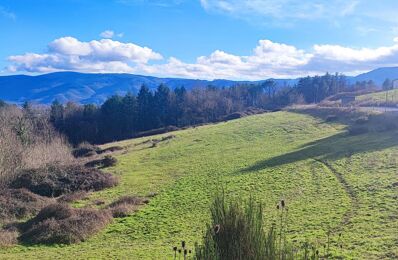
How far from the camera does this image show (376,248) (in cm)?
1895

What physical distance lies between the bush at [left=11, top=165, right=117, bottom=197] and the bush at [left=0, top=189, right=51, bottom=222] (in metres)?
2.98

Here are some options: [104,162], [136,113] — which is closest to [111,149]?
[104,162]

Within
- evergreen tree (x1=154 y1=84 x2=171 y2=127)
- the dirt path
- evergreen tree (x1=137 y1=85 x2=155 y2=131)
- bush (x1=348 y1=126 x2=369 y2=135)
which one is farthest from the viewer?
evergreen tree (x1=154 y1=84 x2=171 y2=127)

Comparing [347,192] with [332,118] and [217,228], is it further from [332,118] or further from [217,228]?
[332,118]

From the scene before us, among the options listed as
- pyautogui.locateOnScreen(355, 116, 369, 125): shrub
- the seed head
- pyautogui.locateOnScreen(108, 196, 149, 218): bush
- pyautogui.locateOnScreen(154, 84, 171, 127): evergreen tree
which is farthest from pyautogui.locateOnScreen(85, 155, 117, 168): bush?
pyautogui.locateOnScreen(154, 84, 171, 127): evergreen tree

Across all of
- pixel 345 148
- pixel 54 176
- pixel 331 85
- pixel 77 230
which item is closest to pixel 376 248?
pixel 77 230

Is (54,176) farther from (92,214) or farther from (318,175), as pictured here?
(318,175)

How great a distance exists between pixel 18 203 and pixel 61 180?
8.70 meters

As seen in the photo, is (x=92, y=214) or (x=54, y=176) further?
(x=54, y=176)

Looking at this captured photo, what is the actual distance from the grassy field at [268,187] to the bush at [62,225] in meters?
0.85

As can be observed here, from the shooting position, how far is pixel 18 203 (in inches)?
1268

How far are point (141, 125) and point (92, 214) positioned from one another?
294 feet

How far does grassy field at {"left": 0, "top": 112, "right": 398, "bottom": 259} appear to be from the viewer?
22.3 m

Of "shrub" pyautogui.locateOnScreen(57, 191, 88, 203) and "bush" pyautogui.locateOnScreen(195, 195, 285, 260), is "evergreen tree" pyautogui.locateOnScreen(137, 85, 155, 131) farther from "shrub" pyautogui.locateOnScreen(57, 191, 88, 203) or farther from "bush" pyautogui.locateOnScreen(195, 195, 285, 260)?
"bush" pyautogui.locateOnScreen(195, 195, 285, 260)
